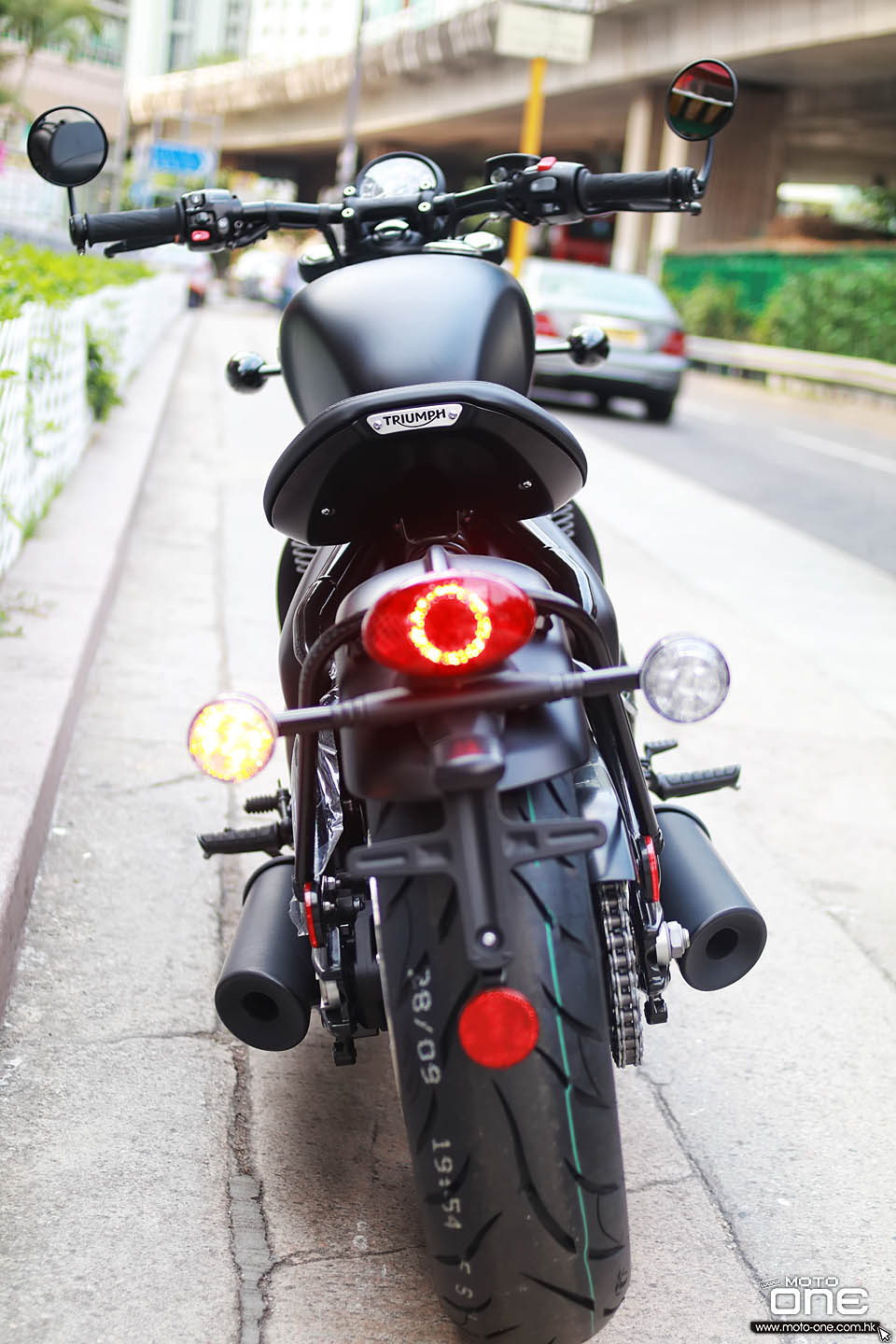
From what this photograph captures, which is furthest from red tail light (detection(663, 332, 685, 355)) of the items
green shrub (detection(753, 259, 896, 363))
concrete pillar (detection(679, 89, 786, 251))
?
concrete pillar (detection(679, 89, 786, 251))

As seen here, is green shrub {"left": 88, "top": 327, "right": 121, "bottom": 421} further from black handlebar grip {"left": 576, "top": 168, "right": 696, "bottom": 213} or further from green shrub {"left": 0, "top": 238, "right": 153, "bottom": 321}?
black handlebar grip {"left": 576, "top": 168, "right": 696, "bottom": 213}

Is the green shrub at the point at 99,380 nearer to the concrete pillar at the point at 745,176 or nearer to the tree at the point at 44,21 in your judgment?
the concrete pillar at the point at 745,176

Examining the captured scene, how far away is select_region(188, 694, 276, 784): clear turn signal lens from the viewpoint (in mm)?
1957

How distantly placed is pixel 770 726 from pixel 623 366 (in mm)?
11442

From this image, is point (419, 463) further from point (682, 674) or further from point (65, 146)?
point (65, 146)

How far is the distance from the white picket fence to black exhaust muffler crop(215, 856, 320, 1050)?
3236 millimetres

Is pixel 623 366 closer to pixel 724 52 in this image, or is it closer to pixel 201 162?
pixel 724 52

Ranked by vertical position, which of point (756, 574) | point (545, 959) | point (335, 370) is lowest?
point (756, 574)

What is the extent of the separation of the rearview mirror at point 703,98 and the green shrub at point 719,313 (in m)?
29.1

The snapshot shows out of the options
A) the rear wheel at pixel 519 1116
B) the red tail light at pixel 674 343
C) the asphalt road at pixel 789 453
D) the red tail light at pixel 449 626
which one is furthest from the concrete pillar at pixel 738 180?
the rear wheel at pixel 519 1116

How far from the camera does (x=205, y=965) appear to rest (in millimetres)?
3336

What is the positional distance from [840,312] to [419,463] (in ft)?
85.6

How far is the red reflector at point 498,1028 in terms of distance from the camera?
1763mm

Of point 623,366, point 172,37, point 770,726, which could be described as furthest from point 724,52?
point 172,37
